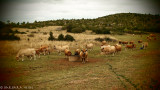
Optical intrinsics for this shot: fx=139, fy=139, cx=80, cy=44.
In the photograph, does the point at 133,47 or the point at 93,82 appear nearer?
the point at 93,82

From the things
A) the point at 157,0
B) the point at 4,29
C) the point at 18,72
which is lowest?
the point at 18,72

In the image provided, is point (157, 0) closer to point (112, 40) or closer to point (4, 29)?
point (112, 40)

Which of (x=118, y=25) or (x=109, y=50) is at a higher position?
(x=118, y=25)

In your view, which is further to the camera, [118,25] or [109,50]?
[118,25]

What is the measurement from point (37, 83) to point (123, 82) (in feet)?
18.4

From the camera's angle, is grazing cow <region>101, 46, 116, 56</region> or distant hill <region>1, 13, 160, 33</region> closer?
grazing cow <region>101, 46, 116, 56</region>

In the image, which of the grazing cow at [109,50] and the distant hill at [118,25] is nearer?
the grazing cow at [109,50]

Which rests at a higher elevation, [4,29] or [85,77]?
[4,29]

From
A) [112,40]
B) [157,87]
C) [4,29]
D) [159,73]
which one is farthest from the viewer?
[112,40]

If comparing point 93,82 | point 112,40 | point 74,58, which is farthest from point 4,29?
point 93,82

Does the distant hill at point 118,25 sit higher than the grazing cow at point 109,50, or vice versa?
the distant hill at point 118,25

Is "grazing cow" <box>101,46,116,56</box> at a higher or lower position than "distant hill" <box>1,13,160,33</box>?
lower

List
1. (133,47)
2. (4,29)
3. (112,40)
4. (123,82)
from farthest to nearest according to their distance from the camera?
(112,40), (4,29), (133,47), (123,82)

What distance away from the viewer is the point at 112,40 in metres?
34.1
